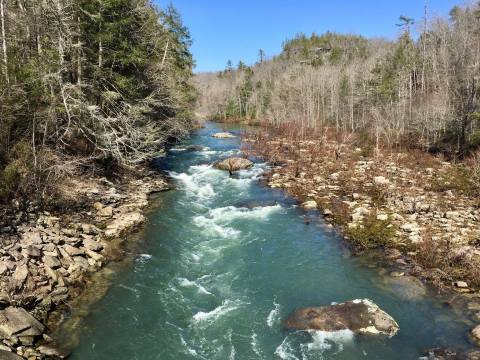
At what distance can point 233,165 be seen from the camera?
102ft

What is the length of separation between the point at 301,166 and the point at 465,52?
69.4ft

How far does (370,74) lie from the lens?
61.8 m

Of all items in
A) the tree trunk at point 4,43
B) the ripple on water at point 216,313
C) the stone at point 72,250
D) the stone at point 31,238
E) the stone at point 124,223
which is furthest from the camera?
the stone at point 124,223

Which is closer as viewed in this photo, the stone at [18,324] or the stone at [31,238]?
the stone at [18,324]

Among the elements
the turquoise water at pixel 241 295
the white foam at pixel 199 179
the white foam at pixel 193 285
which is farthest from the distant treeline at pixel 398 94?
the white foam at pixel 193 285

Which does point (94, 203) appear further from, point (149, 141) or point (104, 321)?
point (104, 321)

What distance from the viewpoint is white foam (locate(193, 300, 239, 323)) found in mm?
11453

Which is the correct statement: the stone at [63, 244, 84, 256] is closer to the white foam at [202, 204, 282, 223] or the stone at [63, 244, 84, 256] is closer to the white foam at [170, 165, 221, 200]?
the white foam at [202, 204, 282, 223]

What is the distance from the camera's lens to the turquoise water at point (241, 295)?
10.1 m

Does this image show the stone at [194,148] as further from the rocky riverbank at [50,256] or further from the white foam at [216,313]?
the white foam at [216,313]

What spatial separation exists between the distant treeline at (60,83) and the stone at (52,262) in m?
3.43

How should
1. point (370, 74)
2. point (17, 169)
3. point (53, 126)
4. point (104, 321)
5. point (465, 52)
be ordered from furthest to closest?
point (370, 74) → point (465, 52) → point (53, 126) → point (17, 169) → point (104, 321)

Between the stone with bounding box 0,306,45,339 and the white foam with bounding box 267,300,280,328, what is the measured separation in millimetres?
6068

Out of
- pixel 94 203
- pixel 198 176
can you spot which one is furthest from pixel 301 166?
pixel 94 203
